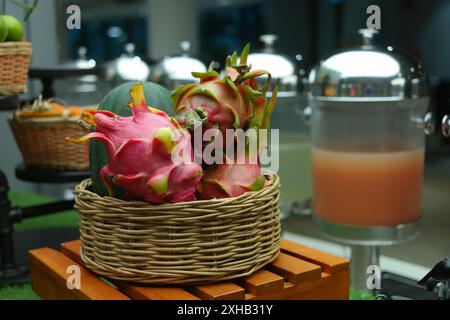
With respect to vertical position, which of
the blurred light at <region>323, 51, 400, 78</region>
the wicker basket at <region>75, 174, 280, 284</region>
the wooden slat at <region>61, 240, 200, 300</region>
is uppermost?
the blurred light at <region>323, 51, 400, 78</region>

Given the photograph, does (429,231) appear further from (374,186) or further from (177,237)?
(177,237)

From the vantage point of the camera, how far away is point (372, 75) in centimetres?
203

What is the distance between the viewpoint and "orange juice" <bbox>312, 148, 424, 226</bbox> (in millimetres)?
2049

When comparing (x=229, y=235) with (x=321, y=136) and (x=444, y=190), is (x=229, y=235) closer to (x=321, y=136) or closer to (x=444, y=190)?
(x=321, y=136)

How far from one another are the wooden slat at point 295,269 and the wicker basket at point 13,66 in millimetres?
1144

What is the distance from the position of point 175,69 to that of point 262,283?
96.1 inches

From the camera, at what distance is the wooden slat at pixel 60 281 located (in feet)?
3.60

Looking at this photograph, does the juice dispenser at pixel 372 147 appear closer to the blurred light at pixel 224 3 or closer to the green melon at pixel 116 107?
the green melon at pixel 116 107

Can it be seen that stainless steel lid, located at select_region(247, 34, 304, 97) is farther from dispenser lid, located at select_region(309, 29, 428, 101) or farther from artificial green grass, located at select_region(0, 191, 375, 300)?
artificial green grass, located at select_region(0, 191, 375, 300)

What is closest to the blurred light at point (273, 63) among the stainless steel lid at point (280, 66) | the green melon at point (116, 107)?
the stainless steel lid at point (280, 66)

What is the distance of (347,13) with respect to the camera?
9016 millimetres

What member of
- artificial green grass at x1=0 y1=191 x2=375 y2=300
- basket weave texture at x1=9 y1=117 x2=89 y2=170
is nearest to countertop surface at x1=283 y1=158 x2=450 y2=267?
basket weave texture at x1=9 y1=117 x2=89 y2=170

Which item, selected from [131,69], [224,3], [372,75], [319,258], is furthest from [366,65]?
[224,3]

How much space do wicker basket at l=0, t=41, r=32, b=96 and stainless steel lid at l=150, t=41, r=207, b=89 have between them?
1.40m
